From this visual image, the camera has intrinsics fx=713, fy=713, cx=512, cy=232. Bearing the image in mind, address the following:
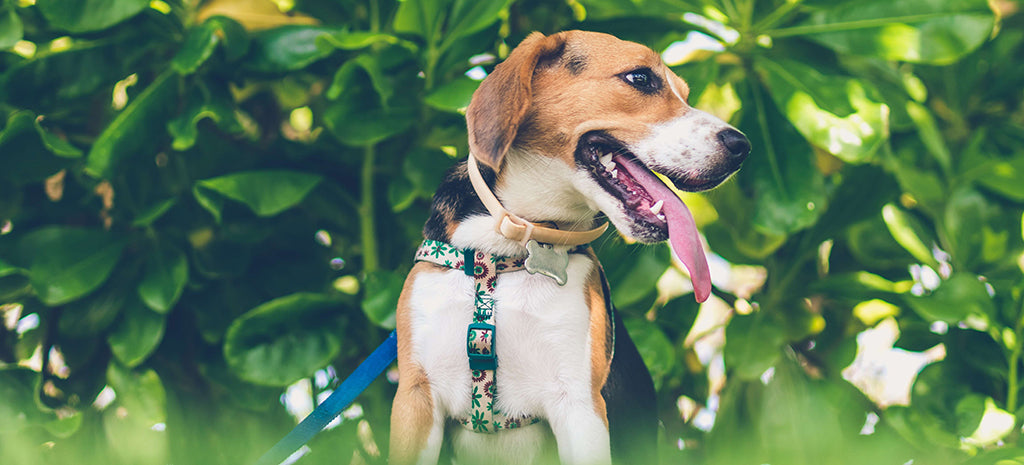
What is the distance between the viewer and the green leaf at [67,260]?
200 centimetres

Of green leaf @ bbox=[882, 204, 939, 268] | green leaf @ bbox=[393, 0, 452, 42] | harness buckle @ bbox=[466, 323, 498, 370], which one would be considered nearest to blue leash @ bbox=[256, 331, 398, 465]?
harness buckle @ bbox=[466, 323, 498, 370]

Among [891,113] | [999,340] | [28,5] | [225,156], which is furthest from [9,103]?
[999,340]

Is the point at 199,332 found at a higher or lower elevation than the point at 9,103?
lower

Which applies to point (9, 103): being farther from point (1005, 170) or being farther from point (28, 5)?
point (1005, 170)

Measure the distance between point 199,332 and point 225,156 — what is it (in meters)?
0.61

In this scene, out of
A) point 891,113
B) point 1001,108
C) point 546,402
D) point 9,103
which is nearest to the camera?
point 546,402

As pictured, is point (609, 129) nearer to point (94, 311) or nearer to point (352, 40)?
point (352, 40)

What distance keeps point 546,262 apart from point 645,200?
0.19 metres

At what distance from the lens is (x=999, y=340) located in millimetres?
2117

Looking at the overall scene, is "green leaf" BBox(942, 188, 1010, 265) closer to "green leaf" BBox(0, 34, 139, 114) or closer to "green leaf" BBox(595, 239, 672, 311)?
"green leaf" BBox(595, 239, 672, 311)

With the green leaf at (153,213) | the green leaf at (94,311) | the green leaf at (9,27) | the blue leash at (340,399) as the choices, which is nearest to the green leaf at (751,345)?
the blue leash at (340,399)

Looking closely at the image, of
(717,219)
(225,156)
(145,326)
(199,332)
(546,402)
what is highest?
(546,402)

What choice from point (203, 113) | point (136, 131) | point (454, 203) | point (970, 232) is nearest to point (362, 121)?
point (203, 113)

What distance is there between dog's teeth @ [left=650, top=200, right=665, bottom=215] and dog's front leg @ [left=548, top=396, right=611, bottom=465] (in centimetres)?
33
